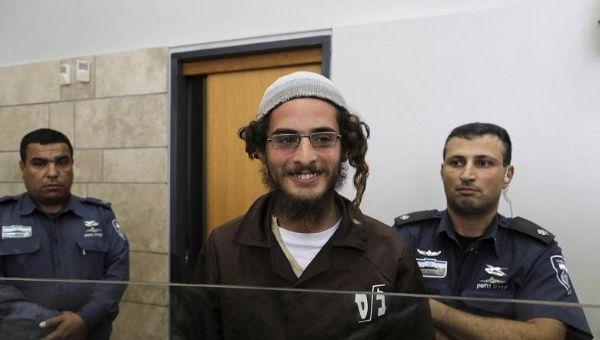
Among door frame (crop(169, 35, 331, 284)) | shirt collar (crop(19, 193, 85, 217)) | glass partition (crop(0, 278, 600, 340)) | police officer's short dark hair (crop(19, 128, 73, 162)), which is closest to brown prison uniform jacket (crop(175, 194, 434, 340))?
glass partition (crop(0, 278, 600, 340))

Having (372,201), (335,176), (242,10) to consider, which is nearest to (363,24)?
(242,10)

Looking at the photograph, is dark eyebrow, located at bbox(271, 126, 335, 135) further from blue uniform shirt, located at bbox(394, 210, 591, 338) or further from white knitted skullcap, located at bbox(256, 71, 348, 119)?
blue uniform shirt, located at bbox(394, 210, 591, 338)

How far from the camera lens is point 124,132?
7.36 feet

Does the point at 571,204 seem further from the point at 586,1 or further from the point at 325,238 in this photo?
the point at 325,238

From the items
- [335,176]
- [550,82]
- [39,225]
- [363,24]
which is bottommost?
[39,225]

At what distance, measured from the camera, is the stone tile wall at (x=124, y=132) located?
7.21 ft

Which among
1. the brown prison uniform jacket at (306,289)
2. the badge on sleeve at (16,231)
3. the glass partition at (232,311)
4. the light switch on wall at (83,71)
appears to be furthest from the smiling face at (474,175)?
the light switch on wall at (83,71)

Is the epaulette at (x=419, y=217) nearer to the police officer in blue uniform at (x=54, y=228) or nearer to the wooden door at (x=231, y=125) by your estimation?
the wooden door at (x=231, y=125)

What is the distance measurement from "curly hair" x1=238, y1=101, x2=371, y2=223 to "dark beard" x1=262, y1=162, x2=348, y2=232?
0.07 m

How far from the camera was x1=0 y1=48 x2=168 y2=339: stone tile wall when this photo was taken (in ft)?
7.21

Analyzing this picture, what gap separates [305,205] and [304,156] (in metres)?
0.10

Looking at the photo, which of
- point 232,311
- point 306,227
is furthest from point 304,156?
point 232,311

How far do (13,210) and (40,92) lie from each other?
895 mm

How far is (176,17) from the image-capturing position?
7.08 feet
